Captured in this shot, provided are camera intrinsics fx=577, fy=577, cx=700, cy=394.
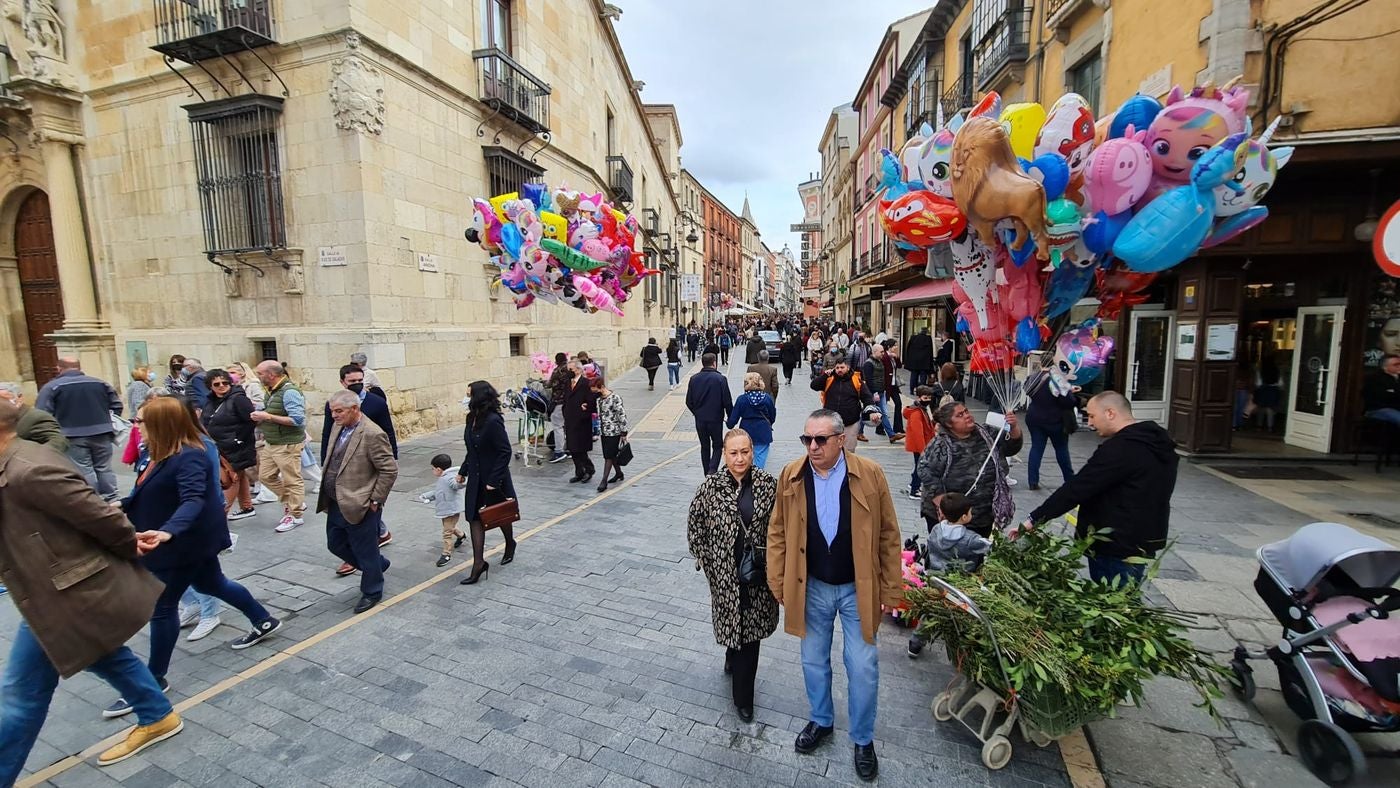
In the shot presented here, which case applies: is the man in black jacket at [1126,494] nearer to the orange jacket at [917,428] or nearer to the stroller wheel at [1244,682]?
the stroller wheel at [1244,682]

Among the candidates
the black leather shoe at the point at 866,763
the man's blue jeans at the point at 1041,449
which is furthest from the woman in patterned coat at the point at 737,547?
the man's blue jeans at the point at 1041,449

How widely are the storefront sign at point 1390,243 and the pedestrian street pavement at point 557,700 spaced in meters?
2.64

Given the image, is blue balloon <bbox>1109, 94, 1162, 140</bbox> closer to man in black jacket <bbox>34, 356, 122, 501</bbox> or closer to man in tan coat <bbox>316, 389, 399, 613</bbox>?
man in tan coat <bbox>316, 389, 399, 613</bbox>

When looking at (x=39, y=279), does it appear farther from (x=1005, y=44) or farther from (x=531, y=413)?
(x=1005, y=44)

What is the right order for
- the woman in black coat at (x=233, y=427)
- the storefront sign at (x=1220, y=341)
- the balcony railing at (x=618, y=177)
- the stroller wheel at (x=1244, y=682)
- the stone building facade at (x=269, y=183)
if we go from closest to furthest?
the stroller wheel at (x=1244, y=682), the woman in black coat at (x=233, y=427), the storefront sign at (x=1220, y=341), the stone building facade at (x=269, y=183), the balcony railing at (x=618, y=177)

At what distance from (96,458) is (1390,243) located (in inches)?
502

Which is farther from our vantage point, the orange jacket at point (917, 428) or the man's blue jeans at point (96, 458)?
the orange jacket at point (917, 428)

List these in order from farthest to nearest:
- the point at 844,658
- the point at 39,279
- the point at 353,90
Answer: the point at 39,279, the point at 353,90, the point at 844,658

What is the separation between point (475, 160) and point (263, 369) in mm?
7519

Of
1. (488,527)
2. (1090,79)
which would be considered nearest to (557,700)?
(488,527)

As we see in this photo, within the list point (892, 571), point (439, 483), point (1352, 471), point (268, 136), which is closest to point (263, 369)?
point (439, 483)

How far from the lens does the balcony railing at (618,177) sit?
810 inches

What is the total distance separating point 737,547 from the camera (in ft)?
10.6

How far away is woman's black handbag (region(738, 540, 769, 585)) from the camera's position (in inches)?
126
